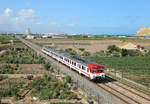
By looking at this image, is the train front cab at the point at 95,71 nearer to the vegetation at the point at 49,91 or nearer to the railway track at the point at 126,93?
the railway track at the point at 126,93

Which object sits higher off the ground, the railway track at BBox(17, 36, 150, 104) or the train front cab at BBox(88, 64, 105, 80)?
the train front cab at BBox(88, 64, 105, 80)

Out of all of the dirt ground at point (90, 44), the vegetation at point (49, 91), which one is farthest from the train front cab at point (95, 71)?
the dirt ground at point (90, 44)

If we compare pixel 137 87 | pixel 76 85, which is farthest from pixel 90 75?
pixel 137 87

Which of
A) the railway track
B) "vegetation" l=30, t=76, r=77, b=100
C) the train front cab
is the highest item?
the train front cab

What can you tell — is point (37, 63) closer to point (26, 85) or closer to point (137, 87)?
point (26, 85)

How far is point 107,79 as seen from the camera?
30.7m

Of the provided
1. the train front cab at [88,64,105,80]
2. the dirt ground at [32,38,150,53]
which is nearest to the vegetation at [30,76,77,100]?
the train front cab at [88,64,105,80]

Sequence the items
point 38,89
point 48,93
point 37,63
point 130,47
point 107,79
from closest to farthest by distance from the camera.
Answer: point 48,93, point 38,89, point 107,79, point 37,63, point 130,47

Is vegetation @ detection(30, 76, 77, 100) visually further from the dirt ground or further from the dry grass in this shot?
the dirt ground

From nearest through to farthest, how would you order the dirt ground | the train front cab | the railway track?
the railway track → the train front cab → the dirt ground

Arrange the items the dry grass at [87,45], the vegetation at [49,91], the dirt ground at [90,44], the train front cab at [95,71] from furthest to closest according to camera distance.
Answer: the dirt ground at [90,44]
the dry grass at [87,45]
the train front cab at [95,71]
the vegetation at [49,91]

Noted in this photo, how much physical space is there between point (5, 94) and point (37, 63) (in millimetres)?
26743

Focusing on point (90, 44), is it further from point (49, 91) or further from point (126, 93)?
point (49, 91)

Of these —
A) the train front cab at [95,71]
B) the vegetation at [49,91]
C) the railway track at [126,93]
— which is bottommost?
the railway track at [126,93]
